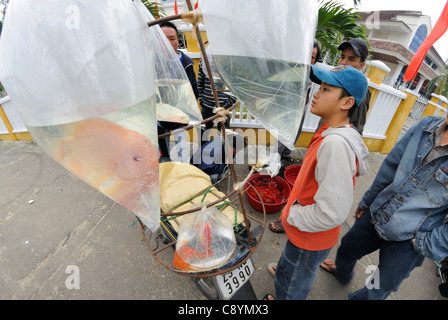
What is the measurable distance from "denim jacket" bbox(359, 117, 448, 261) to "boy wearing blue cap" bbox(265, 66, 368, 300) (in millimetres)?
323

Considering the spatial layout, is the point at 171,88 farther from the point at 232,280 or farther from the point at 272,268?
the point at 272,268

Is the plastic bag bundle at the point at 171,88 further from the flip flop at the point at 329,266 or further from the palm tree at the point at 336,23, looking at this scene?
the palm tree at the point at 336,23

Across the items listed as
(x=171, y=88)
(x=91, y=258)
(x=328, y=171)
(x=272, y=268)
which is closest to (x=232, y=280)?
→ (x=272, y=268)

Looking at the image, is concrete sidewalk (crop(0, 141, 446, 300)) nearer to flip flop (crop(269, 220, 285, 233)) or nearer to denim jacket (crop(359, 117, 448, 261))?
flip flop (crop(269, 220, 285, 233))

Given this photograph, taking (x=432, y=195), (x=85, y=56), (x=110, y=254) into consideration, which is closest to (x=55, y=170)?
(x=110, y=254)

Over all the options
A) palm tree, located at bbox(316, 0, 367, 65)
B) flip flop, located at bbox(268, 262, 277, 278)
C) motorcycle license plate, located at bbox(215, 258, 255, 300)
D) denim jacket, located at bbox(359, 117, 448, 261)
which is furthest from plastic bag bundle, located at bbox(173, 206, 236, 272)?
palm tree, located at bbox(316, 0, 367, 65)

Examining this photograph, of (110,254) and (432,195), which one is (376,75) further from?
(110,254)

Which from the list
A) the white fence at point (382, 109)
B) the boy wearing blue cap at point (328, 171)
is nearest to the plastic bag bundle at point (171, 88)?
the boy wearing blue cap at point (328, 171)

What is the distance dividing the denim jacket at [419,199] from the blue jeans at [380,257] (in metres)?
0.09

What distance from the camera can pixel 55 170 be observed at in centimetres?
319

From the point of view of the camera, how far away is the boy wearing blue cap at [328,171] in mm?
882

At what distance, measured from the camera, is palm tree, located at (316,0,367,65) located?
345cm

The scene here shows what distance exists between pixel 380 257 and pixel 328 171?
0.92 metres
